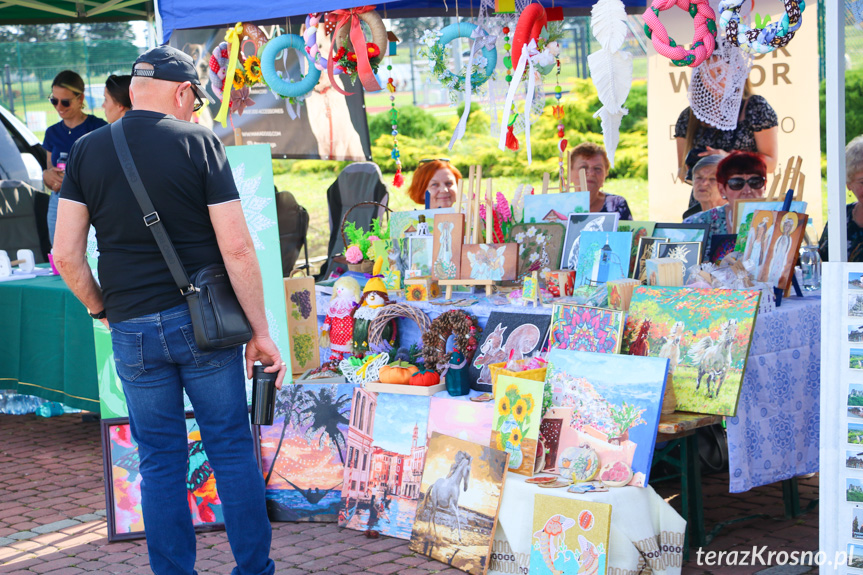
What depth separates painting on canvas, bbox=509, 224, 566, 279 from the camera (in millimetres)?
3973

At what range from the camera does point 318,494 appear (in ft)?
11.8

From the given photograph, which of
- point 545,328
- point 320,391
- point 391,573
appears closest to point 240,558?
point 391,573

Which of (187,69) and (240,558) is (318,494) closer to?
(240,558)

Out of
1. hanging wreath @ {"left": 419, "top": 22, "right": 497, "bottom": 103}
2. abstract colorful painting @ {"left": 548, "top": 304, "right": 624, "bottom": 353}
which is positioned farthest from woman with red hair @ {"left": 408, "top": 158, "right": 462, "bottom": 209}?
abstract colorful painting @ {"left": 548, "top": 304, "right": 624, "bottom": 353}

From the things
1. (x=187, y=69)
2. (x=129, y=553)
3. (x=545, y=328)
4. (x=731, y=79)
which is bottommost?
(x=129, y=553)

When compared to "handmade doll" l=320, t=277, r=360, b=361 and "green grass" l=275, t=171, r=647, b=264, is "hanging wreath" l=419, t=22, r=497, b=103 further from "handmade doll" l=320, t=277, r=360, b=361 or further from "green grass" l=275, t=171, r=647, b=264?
"green grass" l=275, t=171, r=647, b=264

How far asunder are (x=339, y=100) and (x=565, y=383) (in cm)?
492

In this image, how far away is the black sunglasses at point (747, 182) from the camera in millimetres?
4164

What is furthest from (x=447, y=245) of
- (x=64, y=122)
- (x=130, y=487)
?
(x=64, y=122)

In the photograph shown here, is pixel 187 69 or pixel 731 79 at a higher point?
pixel 731 79

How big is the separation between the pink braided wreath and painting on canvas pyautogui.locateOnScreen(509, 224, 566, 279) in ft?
3.12

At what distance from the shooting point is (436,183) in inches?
202

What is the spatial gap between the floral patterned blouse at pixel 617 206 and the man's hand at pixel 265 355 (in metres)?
2.51

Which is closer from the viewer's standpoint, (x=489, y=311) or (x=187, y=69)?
(x=187, y=69)
